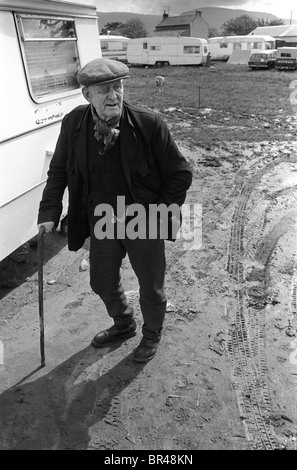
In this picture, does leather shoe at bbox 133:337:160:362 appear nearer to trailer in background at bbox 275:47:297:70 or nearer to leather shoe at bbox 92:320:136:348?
leather shoe at bbox 92:320:136:348

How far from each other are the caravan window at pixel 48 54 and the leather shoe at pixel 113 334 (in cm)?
227

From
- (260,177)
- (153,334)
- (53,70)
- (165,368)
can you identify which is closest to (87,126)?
(153,334)

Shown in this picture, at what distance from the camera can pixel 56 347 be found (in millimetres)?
3316

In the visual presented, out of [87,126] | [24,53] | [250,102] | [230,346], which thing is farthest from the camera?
[250,102]

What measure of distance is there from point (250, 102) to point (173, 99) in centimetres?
247

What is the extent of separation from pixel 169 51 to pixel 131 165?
92.9ft

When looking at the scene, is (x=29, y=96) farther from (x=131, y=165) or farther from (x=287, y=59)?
(x=287, y=59)

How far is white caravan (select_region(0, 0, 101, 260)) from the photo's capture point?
362 cm

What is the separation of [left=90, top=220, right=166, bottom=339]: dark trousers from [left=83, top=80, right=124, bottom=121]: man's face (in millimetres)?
799

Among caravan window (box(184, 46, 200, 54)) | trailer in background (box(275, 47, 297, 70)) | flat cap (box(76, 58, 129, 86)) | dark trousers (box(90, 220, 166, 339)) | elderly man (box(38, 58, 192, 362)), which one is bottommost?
trailer in background (box(275, 47, 297, 70))

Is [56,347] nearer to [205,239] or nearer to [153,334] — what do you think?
[153,334]

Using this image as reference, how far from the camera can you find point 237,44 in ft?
103

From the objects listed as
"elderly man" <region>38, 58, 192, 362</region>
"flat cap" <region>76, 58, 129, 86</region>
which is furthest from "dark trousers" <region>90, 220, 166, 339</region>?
"flat cap" <region>76, 58, 129, 86</region>

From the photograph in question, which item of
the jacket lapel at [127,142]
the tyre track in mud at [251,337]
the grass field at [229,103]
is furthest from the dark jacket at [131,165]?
the grass field at [229,103]
